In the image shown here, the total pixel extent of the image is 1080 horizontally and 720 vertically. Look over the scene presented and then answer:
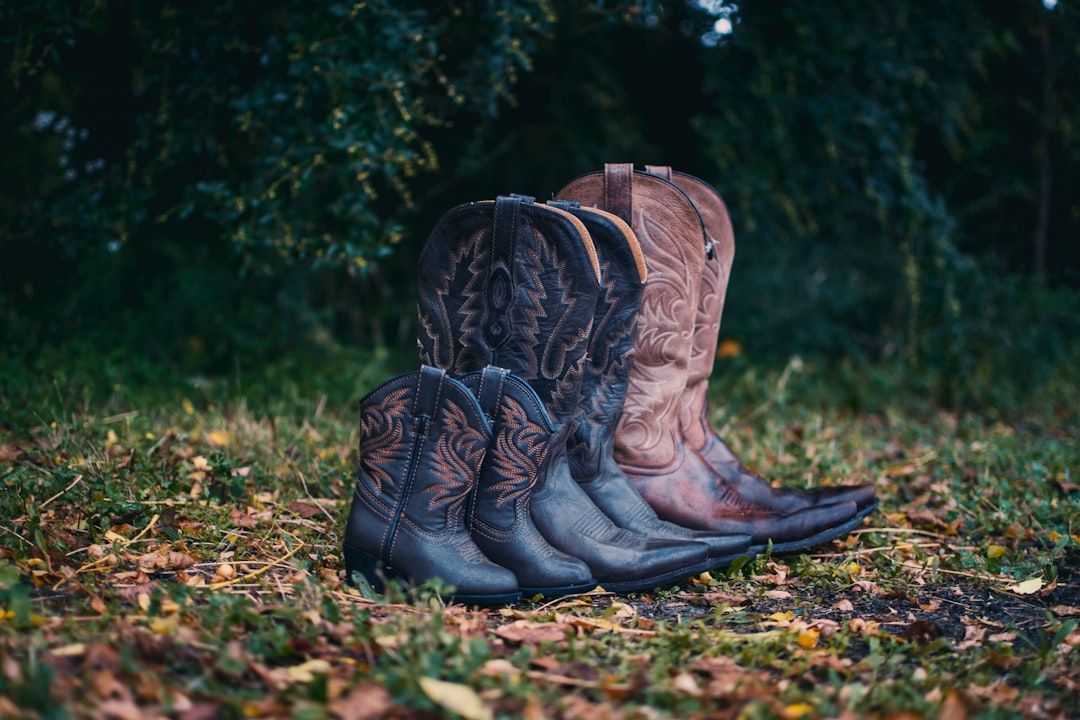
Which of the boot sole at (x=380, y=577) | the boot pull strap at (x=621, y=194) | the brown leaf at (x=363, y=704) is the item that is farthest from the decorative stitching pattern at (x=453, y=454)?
the boot pull strap at (x=621, y=194)

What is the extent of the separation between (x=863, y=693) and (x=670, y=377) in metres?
1.15

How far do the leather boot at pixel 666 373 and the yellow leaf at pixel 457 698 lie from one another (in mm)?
1219

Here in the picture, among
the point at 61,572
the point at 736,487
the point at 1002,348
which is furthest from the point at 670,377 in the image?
the point at 1002,348

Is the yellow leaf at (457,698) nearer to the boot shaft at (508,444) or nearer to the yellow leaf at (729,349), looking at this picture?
the boot shaft at (508,444)

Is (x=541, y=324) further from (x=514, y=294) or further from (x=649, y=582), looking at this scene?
(x=649, y=582)

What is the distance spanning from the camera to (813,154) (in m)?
4.97

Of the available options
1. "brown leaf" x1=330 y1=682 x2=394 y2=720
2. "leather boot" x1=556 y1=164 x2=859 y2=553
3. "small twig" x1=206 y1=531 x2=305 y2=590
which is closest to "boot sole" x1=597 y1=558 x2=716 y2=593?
"leather boot" x1=556 y1=164 x2=859 y2=553

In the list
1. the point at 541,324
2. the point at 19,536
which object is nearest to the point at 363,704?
the point at 541,324

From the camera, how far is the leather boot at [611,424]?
227cm

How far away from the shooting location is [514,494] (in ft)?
6.75

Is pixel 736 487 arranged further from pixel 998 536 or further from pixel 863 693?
pixel 863 693

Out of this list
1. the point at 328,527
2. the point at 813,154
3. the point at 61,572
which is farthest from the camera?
the point at 813,154

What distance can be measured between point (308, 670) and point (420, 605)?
0.32 metres

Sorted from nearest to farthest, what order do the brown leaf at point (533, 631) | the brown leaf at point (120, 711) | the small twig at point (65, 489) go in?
1. the brown leaf at point (120, 711)
2. the brown leaf at point (533, 631)
3. the small twig at point (65, 489)
